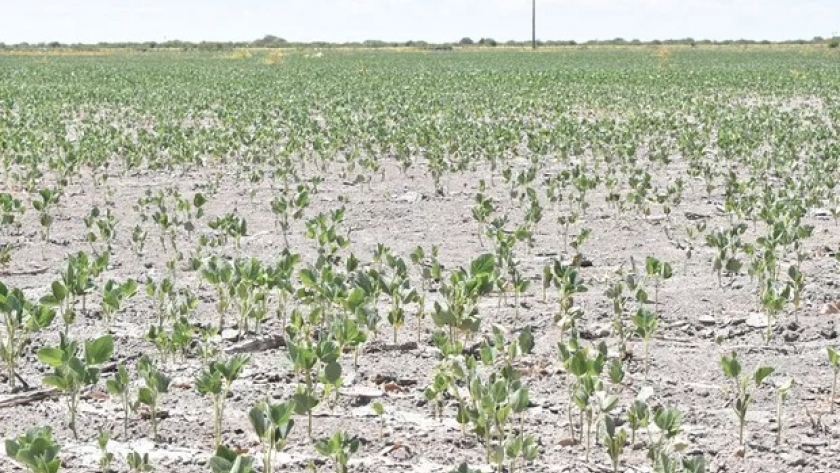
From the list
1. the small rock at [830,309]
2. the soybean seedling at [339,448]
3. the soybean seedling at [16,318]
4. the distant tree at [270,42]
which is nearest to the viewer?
the soybean seedling at [339,448]

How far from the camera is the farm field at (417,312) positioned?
455 centimetres

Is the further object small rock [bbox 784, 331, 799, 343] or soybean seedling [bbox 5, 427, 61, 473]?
small rock [bbox 784, 331, 799, 343]

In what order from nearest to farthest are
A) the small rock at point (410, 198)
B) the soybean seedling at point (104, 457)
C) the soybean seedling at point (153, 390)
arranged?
the soybean seedling at point (104, 457), the soybean seedling at point (153, 390), the small rock at point (410, 198)

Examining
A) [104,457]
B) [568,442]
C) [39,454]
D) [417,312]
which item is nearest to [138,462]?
[104,457]

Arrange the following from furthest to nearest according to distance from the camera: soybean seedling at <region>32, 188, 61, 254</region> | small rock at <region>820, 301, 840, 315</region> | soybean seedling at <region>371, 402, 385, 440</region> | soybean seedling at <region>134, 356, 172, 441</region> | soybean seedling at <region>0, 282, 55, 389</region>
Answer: soybean seedling at <region>32, 188, 61, 254</region>
small rock at <region>820, 301, 840, 315</region>
soybean seedling at <region>0, 282, 55, 389</region>
soybean seedling at <region>371, 402, 385, 440</region>
soybean seedling at <region>134, 356, 172, 441</region>

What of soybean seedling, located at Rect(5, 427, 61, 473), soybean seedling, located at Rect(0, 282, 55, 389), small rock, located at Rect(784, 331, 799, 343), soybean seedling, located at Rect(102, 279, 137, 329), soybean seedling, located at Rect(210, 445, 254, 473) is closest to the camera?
soybean seedling, located at Rect(210, 445, 254, 473)

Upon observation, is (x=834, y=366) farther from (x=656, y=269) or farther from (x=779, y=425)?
(x=656, y=269)

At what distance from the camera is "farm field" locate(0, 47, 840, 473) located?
14.9 ft

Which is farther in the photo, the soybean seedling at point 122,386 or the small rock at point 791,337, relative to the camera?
the small rock at point 791,337

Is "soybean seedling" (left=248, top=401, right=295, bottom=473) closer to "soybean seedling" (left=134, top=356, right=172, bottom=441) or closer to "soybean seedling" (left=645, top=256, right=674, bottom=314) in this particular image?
"soybean seedling" (left=134, top=356, right=172, bottom=441)

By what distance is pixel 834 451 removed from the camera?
4.51 m

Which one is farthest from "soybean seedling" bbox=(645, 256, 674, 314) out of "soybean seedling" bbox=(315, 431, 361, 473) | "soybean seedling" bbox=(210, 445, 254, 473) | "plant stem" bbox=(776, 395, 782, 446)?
"soybean seedling" bbox=(210, 445, 254, 473)

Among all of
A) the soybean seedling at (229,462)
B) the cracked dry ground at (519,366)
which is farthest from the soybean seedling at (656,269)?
the soybean seedling at (229,462)

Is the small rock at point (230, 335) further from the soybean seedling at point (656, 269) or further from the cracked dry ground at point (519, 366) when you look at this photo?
the soybean seedling at point (656, 269)
